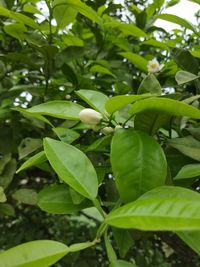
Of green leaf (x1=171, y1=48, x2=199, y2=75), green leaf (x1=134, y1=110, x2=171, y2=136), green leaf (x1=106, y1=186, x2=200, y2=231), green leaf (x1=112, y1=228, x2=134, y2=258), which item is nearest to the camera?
green leaf (x1=106, y1=186, x2=200, y2=231)

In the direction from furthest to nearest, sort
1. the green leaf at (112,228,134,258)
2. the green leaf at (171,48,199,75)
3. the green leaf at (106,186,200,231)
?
the green leaf at (171,48,199,75), the green leaf at (112,228,134,258), the green leaf at (106,186,200,231)

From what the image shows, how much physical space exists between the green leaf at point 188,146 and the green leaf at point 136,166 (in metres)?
0.10

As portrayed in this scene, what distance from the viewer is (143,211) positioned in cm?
44

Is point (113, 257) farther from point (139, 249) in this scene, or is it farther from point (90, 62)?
point (139, 249)

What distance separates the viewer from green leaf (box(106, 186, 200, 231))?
40 centimetres

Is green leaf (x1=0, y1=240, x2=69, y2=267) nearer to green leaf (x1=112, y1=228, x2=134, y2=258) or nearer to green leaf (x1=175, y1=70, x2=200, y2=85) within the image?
green leaf (x1=112, y1=228, x2=134, y2=258)

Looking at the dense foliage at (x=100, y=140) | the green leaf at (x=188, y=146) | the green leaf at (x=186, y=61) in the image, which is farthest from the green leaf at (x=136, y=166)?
the green leaf at (x=186, y=61)

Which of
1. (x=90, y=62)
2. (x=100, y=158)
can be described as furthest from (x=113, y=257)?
(x=90, y=62)

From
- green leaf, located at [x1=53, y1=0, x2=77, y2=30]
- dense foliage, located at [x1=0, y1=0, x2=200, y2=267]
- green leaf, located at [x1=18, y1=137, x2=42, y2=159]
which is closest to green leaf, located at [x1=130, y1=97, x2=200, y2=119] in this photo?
dense foliage, located at [x1=0, y1=0, x2=200, y2=267]

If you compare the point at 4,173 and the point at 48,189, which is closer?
the point at 48,189

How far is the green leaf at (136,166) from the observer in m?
0.58

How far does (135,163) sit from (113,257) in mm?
131

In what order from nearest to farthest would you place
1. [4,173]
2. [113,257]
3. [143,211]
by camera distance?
1. [143,211]
2. [113,257]
3. [4,173]

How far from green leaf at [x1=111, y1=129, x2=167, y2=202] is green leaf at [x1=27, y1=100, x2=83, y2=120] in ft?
0.35
